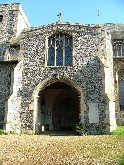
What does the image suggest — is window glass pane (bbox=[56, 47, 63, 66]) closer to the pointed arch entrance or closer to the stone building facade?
the stone building facade

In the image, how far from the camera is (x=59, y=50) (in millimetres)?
18922

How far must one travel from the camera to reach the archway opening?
22.1 meters

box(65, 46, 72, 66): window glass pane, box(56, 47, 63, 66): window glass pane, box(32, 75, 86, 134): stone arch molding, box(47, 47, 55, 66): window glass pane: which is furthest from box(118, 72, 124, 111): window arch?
box(47, 47, 55, 66): window glass pane

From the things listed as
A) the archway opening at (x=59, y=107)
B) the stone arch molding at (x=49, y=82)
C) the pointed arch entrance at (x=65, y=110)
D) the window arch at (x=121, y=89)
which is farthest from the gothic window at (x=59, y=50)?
the window arch at (x=121, y=89)

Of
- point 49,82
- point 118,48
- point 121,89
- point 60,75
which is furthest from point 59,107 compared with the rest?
point 118,48

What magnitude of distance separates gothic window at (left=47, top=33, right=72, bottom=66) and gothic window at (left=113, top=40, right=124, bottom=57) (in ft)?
19.1

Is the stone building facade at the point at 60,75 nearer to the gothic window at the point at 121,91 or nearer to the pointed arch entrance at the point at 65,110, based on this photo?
the gothic window at the point at 121,91

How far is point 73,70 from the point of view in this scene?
18.0 metres

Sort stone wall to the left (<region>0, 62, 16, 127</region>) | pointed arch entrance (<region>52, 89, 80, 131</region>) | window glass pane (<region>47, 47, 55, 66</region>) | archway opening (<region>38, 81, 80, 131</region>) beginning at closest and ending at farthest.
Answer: stone wall to the left (<region>0, 62, 16, 127</region>), window glass pane (<region>47, 47, 55, 66</region>), archway opening (<region>38, 81, 80, 131</region>), pointed arch entrance (<region>52, 89, 80, 131</region>)

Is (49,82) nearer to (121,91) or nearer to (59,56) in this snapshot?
(59,56)

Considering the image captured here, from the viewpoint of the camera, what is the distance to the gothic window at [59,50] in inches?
730

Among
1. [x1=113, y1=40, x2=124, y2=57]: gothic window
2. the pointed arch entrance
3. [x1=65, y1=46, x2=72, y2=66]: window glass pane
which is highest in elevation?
[x1=113, y1=40, x2=124, y2=57]: gothic window

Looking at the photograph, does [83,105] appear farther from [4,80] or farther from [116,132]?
[4,80]

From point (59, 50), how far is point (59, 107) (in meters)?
5.91
